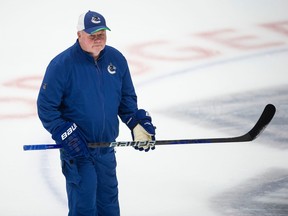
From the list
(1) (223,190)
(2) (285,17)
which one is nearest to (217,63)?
(2) (285,17)

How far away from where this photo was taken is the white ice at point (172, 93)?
147 inches

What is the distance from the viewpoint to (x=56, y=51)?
539 centimetres

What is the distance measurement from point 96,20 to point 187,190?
3.78 feet

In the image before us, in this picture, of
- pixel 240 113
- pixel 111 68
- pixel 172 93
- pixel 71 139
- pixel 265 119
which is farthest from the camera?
pixel 172 93

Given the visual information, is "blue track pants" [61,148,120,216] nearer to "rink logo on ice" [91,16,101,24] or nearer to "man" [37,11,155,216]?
"man" [37,11,155,216]

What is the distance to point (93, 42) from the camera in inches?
118

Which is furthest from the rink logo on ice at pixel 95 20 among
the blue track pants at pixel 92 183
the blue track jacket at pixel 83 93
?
the blue track pants at pixel 92 183

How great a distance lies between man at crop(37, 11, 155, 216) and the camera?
2973 mm

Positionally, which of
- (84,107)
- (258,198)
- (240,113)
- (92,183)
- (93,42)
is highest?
(93,42)

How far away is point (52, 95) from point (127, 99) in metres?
0.39

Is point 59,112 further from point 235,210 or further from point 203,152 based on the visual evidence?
point 203,152

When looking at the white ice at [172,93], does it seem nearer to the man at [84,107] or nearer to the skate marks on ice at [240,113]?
the skate marks on ice at [240,113]

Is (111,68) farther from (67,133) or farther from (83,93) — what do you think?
(67,133)

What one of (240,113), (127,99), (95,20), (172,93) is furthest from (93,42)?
(172,93)
